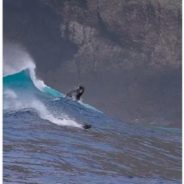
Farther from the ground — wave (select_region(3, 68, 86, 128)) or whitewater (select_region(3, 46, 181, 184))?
wave (select_region(3, 68, 86, 128))

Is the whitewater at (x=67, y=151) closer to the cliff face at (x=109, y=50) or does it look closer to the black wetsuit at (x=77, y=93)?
the black wetsuit at (x=77, y=93)

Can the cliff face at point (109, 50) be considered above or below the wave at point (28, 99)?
above

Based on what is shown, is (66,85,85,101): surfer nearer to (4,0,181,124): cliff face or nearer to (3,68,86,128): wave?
(3,68,86,128): wave

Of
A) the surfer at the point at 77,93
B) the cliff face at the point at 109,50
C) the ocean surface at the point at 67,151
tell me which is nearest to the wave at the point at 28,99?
the ocean surface at the point at 67,151

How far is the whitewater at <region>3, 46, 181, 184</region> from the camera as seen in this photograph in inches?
355

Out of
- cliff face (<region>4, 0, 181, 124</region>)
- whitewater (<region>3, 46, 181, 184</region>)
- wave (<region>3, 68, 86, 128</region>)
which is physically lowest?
whitewater (<region>3, 46, 181, 184</region>)

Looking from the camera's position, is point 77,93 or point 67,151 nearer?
point 67,151

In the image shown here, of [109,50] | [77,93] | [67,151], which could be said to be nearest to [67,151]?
[67,151]

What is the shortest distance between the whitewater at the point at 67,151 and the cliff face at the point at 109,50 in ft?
90.0

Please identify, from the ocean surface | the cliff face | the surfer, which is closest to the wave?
the ocean surface

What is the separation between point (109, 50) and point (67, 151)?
35614 millimetres

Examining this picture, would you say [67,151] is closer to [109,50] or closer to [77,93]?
[77,93]

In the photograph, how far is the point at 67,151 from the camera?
11164 mm

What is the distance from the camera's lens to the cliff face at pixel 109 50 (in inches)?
1789
